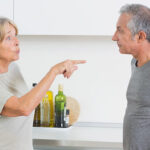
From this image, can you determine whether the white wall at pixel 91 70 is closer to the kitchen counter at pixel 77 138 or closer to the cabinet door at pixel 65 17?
the kitchen counter at pixel 77 138

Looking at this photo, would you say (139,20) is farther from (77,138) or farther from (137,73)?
(77,138)

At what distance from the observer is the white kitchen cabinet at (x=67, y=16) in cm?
226

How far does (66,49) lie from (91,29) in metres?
0.44

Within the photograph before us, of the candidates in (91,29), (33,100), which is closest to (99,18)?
(91,29)

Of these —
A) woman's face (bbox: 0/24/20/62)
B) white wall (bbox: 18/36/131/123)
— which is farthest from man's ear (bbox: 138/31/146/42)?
white wall (bbox: 18/36/131/123)

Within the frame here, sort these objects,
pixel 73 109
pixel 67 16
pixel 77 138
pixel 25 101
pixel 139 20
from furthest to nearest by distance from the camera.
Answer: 1. pixel 73 109
2. pixel 67 16
3. pixel 77 138
4. pixel 139 20
5. pixel 25 101

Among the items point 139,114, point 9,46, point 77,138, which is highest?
point 9,46

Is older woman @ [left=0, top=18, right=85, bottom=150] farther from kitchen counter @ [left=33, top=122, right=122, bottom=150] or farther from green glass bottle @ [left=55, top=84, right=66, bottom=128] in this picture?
green glass bottle @ [left=55, top=84, right=66, bottom=128]

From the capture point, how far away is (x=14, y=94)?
5.80 ft

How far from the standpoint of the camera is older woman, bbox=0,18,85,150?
5.32 ft

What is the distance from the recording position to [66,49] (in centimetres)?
268

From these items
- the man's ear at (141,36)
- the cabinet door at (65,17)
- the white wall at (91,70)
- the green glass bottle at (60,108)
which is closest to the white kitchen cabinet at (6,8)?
the cabinet door at (65,17)

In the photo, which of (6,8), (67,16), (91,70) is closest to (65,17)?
(67,16)

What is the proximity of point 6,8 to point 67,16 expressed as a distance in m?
0.39
